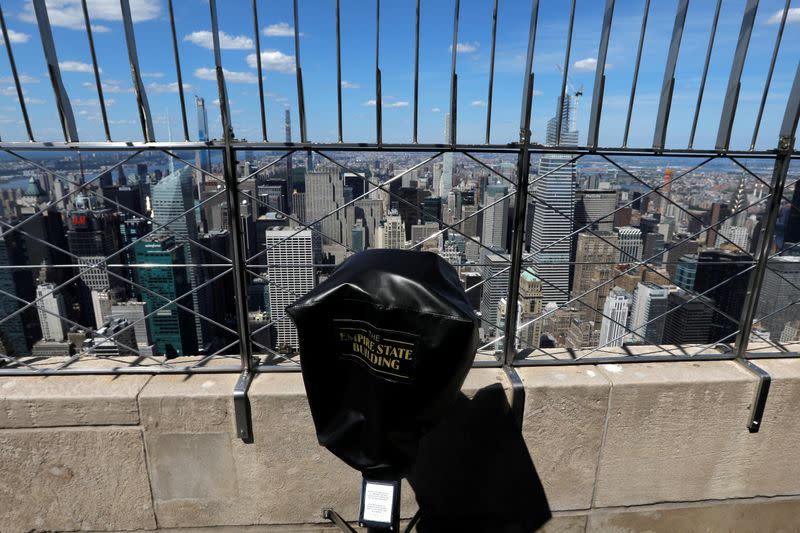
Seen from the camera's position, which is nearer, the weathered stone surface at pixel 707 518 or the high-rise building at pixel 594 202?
the weathered stone surface at pixel 707 518

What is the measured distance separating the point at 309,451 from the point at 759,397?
2.70 meters

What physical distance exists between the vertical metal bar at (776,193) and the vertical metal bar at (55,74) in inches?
151

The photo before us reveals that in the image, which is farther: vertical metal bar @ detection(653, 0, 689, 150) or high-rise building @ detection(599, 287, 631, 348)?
high-rise building @ detection(599, 287, 631, 348)

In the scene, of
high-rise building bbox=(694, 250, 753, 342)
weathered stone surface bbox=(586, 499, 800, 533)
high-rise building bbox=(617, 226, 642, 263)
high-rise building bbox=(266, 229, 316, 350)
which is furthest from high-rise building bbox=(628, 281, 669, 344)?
high-rise building bbox=(266, 229, 316, 350)

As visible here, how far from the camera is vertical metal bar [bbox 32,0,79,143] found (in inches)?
89.0

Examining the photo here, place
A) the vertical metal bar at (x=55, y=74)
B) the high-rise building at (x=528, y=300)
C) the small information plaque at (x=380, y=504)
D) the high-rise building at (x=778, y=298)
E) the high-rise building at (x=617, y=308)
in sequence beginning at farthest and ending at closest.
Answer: the high-rise building at (x=617, y=308) → the high-rise building at (x=778, y=298) → the high-rise building at (x=528, y=300) → the vertical metal bar at (x=55, y=74) → the small information plaque at (x=380, y=504)

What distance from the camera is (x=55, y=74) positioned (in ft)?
7.66

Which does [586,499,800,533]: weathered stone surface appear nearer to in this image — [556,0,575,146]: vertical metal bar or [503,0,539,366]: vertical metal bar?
[503,0,539,366]: vertical metal bar

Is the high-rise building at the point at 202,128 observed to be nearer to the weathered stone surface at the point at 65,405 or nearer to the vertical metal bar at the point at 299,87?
the vertical metal bar at the point at 299,87

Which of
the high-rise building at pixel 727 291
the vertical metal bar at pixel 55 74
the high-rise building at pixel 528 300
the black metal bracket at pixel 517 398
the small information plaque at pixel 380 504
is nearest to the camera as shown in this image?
the small information plaque at pixel 380 504

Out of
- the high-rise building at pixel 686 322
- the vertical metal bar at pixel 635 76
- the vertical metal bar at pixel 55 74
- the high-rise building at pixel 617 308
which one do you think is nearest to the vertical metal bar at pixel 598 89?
the vertical metal bar at pixel 635 76

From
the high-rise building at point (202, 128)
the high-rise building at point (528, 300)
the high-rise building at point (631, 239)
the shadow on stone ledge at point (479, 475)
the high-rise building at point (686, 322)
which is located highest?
the high-rise building at point (202, 128)

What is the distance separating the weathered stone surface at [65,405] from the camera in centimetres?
252

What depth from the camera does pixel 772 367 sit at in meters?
2.91
